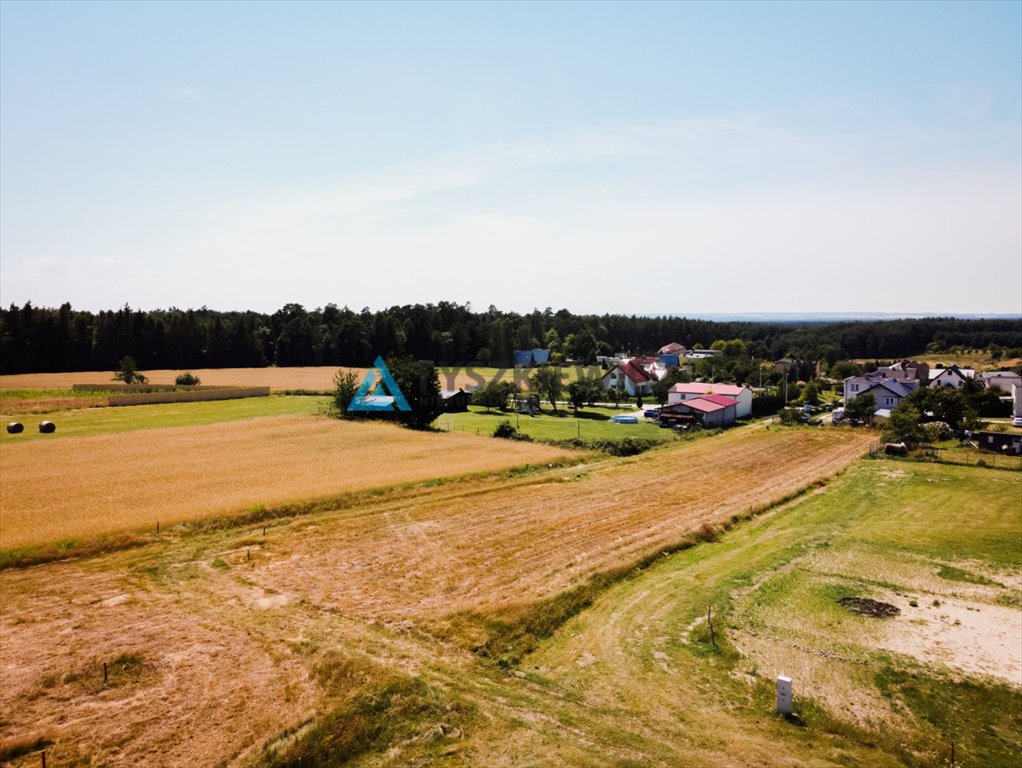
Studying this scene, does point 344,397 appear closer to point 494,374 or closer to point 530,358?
point 494,374

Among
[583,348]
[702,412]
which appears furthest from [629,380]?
[583,348]

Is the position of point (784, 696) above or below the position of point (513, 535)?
above

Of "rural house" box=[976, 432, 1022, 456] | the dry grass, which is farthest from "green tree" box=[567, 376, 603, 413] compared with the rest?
"rural house" box=[976, 432, 1022, 456]

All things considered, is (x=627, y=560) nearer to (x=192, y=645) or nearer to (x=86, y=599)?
(x=192, y=645)

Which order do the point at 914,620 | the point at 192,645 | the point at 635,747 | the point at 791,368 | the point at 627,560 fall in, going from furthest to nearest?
1. the point at 791,368
2. the point at 627,560
3. the point at 914,620
4. the point at 192,645
5. the point at 635,747

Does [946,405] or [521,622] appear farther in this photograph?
[946,405]

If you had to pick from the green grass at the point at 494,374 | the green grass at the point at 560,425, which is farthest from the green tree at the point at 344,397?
the green grass at the point at 494,374

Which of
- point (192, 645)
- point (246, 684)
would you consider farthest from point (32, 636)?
A: point (246, 684)
